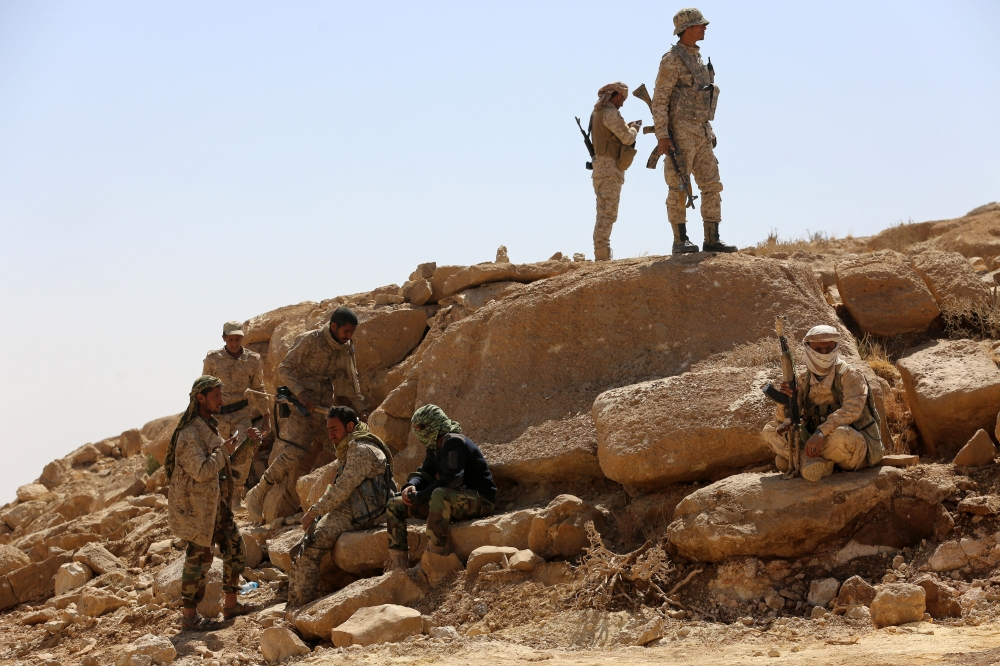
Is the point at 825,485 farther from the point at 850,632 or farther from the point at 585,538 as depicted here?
the point at 585,538

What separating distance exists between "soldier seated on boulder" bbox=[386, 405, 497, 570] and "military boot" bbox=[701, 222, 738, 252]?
9.58 feet

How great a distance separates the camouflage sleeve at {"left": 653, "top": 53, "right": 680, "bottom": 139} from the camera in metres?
8.48

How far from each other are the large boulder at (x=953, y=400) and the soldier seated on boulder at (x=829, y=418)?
0.92 metres

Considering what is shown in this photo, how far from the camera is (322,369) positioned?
908 centimetres

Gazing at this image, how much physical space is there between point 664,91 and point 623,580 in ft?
14.4

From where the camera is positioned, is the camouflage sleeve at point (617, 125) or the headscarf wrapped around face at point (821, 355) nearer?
the headscarf wrapped around face at point (821, 355)

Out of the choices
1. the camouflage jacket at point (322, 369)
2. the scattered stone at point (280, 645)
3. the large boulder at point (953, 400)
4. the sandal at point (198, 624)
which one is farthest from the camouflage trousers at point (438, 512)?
the large boulder at point (953, 400)

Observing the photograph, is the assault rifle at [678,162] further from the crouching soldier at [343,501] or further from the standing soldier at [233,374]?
the standing soldier at [233,374]

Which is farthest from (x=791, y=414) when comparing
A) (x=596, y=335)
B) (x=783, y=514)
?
(x=596, y=335)

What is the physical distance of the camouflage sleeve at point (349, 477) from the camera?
7332mm

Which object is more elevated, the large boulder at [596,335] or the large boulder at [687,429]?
the large boulder at [596,335]

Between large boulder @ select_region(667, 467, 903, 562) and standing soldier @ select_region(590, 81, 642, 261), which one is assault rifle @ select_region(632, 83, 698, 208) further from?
large boulder @ select_region(667, 467, 903, 562)

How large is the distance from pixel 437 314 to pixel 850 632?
20.4 ft

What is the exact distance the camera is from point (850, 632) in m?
5.14
